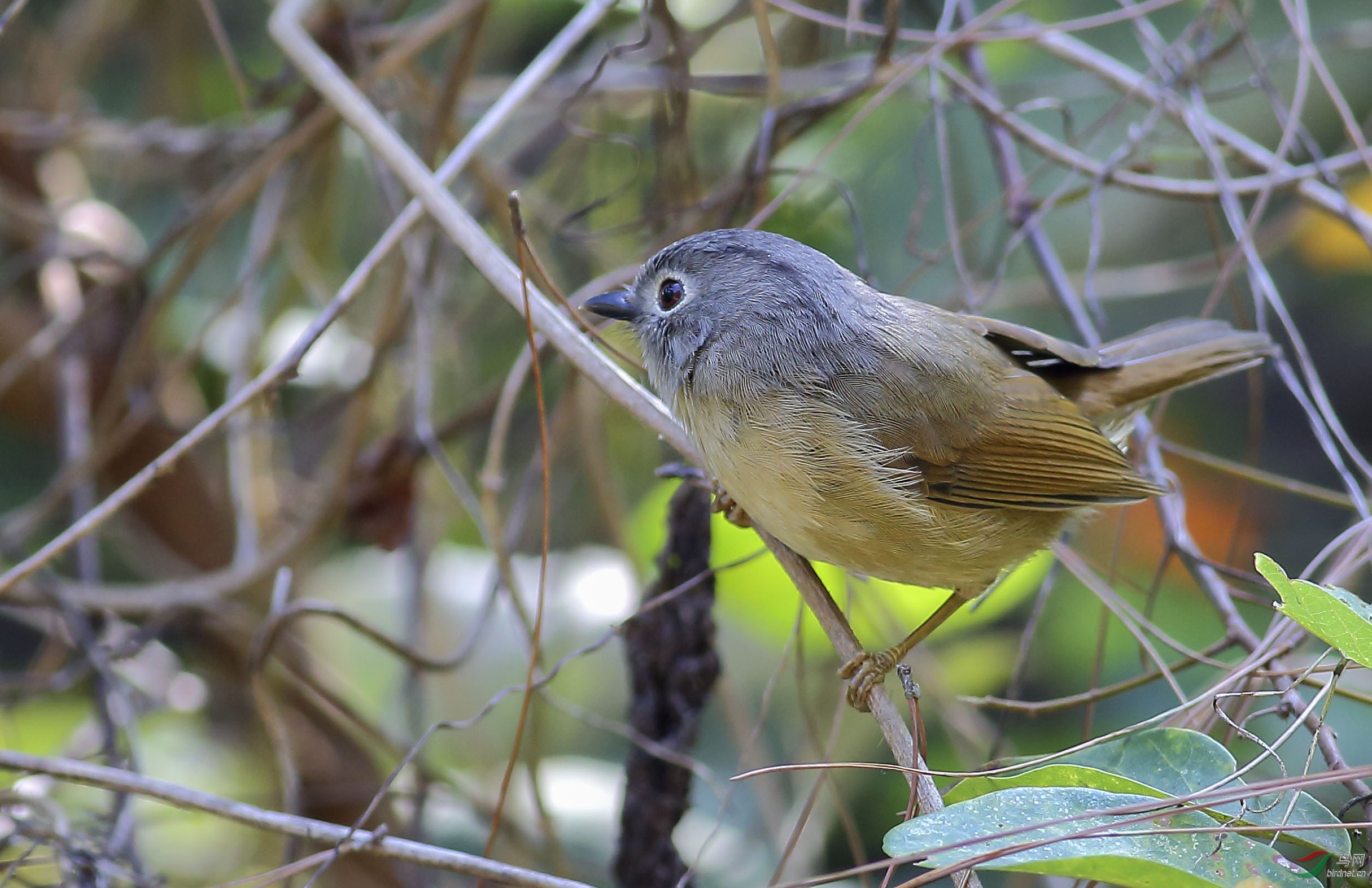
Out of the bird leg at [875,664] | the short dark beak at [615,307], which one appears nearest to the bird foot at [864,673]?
the bird leg at [875,664]

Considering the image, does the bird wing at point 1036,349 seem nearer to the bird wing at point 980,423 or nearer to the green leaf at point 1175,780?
the bird wing at point 980,423

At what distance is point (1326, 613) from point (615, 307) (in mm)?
1686

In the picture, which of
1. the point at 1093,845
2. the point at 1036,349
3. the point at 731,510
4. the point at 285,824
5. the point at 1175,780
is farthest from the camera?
the point at 1036,349

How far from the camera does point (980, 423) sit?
275 cm

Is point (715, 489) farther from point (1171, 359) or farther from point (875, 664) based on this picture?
point (1171, 359)

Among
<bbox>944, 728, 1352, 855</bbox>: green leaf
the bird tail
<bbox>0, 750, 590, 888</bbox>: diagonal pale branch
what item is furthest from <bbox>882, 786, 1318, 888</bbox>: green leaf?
the bird tail

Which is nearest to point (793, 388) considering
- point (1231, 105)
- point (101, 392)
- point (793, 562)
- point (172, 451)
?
point (793, 562)

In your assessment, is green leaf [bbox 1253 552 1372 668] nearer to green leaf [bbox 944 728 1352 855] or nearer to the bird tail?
green leaf [bbox 944 728 1352 855]

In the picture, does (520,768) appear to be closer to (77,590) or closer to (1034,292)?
(77,590)

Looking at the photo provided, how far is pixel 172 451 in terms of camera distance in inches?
85.4

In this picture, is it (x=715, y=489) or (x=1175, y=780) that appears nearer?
(x=1175, y=780)

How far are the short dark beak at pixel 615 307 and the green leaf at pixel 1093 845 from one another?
1.54 m

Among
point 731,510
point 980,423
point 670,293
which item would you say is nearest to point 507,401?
point 670,293

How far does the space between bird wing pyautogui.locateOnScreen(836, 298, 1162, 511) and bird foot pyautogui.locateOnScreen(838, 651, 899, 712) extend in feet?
1.33
